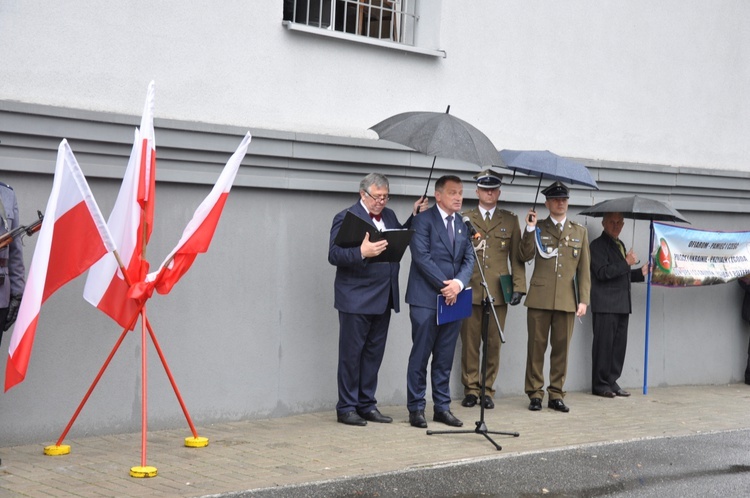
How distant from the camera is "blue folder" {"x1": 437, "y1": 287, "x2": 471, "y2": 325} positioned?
9.15 m

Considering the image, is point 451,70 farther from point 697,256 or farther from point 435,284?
point 697,256

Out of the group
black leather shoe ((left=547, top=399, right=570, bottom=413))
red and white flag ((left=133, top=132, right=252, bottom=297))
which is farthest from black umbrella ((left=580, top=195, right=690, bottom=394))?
red and white flag ((left=133, top=132, right=252, bottom=297))

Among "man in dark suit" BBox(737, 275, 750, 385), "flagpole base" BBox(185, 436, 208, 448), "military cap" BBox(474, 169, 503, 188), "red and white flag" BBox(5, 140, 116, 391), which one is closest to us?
"red and white flag" BBox(5, 140, 116, 391)

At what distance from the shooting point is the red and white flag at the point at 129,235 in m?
7.51

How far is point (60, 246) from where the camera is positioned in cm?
730

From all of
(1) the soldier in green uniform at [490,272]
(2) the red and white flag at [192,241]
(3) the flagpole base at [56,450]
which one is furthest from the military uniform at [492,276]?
(3) the flagpole base at [56,450]

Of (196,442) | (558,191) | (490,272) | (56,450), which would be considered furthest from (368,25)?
(56,450)

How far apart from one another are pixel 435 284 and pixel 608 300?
3275 mm

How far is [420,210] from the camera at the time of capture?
31.6 ft

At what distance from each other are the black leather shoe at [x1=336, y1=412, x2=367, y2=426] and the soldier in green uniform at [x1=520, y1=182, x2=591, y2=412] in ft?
6.82

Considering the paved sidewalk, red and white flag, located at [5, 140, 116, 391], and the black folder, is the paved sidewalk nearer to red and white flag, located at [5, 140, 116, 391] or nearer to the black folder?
red and white flag, located at [5, 140, 116, 391]

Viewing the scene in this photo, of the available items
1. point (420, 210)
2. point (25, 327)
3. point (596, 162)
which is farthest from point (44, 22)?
point (596, 162)

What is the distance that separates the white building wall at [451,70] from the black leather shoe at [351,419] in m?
2.50

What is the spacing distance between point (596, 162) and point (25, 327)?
7.02 m
